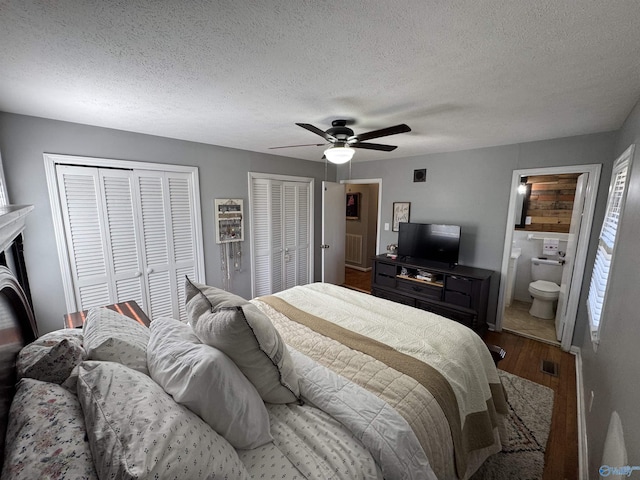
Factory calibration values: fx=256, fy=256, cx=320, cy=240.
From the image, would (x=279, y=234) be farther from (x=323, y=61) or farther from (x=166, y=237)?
(x=323, y=61)

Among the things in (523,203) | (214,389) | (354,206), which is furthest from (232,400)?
(354,206)

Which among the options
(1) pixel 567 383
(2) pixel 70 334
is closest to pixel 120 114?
(2) pixel 70 334

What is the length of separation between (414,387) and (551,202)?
4.54 metres

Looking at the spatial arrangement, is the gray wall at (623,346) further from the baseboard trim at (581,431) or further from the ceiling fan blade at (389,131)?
the ceiling fan blade at (389,131)

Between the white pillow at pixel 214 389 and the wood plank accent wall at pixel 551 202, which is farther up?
the wood plank accent wall at pixel 551 202

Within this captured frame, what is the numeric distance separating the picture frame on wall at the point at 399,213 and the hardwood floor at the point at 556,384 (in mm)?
1892

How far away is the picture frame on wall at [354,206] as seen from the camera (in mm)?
6189

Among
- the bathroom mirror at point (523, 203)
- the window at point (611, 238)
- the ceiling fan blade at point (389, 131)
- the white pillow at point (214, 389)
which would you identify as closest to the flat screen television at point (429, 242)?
the window at point (611, 238)

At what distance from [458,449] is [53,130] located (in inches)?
148

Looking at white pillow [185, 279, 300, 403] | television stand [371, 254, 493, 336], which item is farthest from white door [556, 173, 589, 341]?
white pillow [185, 279, 300, 403]

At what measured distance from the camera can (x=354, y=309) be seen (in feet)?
6.86

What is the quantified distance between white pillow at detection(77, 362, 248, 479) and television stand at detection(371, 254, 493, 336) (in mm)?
3038

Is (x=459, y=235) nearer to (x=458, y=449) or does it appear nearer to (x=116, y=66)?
(x=458, y=449)

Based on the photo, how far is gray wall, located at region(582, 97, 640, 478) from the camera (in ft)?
3.35
